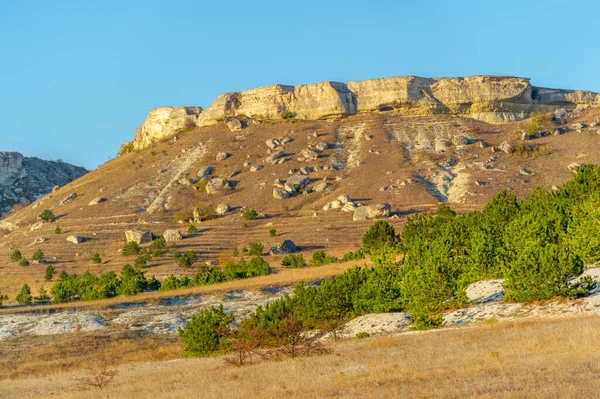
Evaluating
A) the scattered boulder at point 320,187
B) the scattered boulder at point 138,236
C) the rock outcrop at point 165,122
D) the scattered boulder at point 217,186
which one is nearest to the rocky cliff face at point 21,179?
the rock outcrop at point 165,122

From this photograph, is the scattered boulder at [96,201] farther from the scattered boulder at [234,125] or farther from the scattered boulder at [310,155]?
the scattered boulder at [310,155]

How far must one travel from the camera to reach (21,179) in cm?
14188

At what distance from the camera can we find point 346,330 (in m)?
24.4

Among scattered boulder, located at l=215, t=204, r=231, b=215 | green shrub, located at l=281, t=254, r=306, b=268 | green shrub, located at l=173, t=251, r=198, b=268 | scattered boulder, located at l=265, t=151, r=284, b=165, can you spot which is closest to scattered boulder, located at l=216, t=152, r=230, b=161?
scattered boulder, located at l=265, t=151, r=284, b=165

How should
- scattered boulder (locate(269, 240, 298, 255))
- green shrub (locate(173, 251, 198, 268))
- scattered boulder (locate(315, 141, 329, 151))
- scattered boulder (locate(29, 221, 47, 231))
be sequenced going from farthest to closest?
1. scattered boulder (locate(315, 141, 329, 151))
2. scattered boulder (locate(29, 221, 47, 231))
3. scattered boulder (locate(269, 240, 298, 255))
4. green shrub (locate(173, 251, 198, 268))

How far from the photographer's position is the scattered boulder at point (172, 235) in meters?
67.9

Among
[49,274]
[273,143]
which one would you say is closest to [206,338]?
[49,274]

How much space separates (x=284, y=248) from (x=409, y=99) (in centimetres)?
4683

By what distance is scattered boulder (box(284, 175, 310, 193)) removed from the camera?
259ft

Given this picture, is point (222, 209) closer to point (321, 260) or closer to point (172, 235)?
point (172, 235)

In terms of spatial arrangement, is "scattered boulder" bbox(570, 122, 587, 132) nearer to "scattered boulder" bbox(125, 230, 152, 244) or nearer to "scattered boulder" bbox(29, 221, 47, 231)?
"scattered boulder" bbox(125, 230, 152, 244)

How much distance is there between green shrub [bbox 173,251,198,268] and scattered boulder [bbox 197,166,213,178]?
2728cm

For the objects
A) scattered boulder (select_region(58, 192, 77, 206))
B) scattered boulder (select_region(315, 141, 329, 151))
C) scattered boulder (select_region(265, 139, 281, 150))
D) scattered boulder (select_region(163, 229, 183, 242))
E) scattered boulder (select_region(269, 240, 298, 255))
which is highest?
scattered boulder (select_region(265, 139, 281, 150))

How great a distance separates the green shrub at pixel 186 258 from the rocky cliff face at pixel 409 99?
152ft
